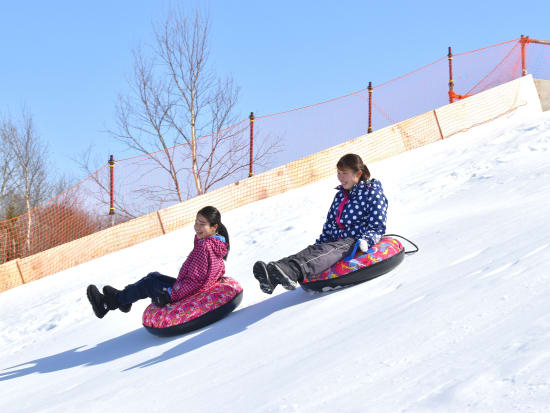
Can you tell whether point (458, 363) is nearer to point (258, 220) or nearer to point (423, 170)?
point (258, 220)

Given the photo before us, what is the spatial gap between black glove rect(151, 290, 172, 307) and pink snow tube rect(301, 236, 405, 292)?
1161 millimetres

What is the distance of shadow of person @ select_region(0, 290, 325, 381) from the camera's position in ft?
13.5


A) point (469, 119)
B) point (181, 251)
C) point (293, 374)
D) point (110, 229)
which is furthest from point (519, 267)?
point (469, 119)

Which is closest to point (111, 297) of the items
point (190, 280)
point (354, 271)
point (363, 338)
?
point (190, 280)

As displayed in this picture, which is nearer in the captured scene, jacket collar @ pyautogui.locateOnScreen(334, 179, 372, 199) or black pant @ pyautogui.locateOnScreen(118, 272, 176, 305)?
jacket collar @ pyautogui.locateOnScreen(334, 179, 372, 199)

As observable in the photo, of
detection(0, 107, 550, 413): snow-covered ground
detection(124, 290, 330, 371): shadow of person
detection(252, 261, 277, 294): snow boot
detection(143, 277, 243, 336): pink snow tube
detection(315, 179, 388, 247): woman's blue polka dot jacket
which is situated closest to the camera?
detection(0, 107, 550, 413): snow-covered ground

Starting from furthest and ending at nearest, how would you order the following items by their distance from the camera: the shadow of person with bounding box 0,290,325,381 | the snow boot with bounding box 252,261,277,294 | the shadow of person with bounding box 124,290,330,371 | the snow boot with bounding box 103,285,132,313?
the snow boot with bounding box 103,285,132,313
the shadow of person with bounding box 0,290,325,381
the shadow of person with bounding box 124,290,330,371
the snow boot with bounding box 252,261,277,294

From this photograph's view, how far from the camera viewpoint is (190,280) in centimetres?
479

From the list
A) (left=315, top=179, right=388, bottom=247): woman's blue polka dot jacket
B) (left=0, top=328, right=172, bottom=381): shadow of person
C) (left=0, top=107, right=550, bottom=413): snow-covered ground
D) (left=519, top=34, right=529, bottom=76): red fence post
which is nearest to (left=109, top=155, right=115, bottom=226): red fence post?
(left=0, top=107, right=550, bottom=413): snow-covered ground

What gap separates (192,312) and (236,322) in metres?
0.44

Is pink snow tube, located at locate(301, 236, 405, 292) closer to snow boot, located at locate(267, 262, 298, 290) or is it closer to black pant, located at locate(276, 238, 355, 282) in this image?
black pant, located at locate(276, 238, 355, 282)

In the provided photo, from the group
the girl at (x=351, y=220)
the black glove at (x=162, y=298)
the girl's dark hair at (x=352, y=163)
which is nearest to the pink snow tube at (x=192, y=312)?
the black glove at (x=162, y=298)

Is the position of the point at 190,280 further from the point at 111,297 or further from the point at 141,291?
the point at 111,297

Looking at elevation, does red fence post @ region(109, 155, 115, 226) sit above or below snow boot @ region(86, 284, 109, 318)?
above
